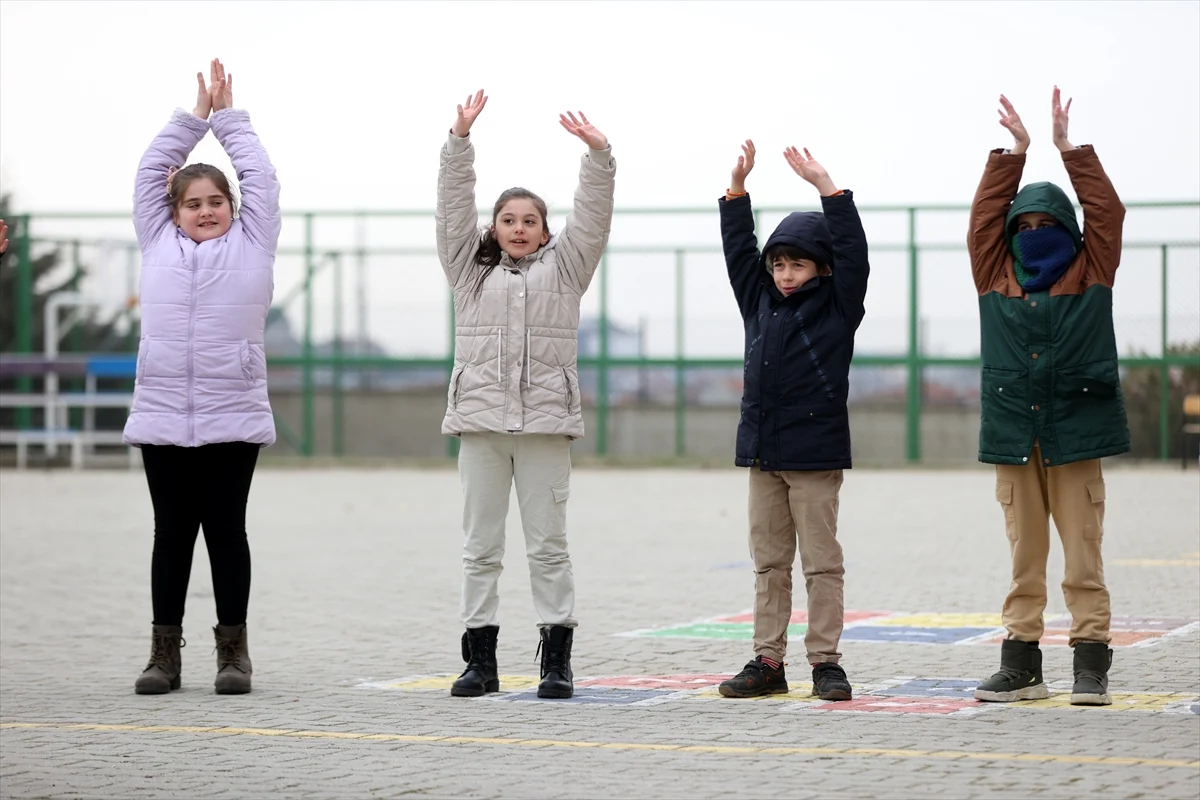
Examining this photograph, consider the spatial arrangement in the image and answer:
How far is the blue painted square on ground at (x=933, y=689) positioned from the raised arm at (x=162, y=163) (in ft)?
10.2

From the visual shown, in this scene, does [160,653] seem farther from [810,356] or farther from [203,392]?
[810,356]

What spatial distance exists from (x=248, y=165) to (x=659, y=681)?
7.88ft

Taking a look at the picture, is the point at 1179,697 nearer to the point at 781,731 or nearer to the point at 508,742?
the point at 781,731

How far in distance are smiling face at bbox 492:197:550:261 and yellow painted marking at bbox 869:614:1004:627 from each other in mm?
2736

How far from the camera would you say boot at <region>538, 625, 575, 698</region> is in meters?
6.56

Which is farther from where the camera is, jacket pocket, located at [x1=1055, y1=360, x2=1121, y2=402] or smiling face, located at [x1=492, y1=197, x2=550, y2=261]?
smiling face, located at [x1=492, y1=197, x2=550, y2=261]

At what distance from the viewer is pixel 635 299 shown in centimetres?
2833

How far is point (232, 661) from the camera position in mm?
6855

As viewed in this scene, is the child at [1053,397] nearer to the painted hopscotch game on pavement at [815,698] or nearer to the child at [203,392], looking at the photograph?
the painted hopscotch game on pavement at [815,698]

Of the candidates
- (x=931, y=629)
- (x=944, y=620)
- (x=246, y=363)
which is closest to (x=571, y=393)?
(x=246, y=363)

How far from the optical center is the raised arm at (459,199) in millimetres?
6848

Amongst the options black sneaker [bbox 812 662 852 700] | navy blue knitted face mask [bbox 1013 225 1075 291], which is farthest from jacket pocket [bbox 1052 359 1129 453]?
black sneaker [bbox 812 662 852 700]

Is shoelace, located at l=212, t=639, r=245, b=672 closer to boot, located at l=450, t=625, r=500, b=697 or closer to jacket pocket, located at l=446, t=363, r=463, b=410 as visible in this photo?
boot, located at l=450, t=625, r=500, b=697

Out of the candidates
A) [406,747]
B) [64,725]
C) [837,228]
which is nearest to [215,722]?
[64,725]
